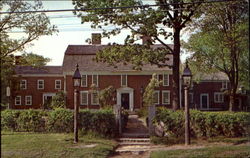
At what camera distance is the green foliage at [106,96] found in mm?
14062

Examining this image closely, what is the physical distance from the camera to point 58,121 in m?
A: 13.5

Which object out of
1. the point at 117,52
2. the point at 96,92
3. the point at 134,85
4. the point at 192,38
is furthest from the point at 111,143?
the point at 192,38

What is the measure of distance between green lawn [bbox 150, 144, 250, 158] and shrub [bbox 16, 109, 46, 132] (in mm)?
4697

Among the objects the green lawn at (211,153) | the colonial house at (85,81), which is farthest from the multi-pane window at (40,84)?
the green lawn at (211,153)

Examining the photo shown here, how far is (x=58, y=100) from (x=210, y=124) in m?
5.07

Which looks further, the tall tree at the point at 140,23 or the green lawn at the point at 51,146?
the tall tree at the point at 140,23

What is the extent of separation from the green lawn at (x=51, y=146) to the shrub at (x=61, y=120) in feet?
2.64

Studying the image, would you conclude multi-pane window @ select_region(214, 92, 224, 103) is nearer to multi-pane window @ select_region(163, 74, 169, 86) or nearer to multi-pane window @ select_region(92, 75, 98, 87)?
multi-pane window @ select_region(163, 74, 169, 86)

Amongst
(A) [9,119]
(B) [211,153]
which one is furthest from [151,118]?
(A) [9,119]

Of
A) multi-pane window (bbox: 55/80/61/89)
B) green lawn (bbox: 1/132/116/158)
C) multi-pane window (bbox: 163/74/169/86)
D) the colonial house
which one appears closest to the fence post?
the colonial house

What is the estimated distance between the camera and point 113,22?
1362cm

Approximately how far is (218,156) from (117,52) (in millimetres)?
5608

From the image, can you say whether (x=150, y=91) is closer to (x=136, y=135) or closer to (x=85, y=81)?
(x=136, y=135)

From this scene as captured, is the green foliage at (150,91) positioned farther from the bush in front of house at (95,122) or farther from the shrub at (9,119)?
the shrub at (9,119)
